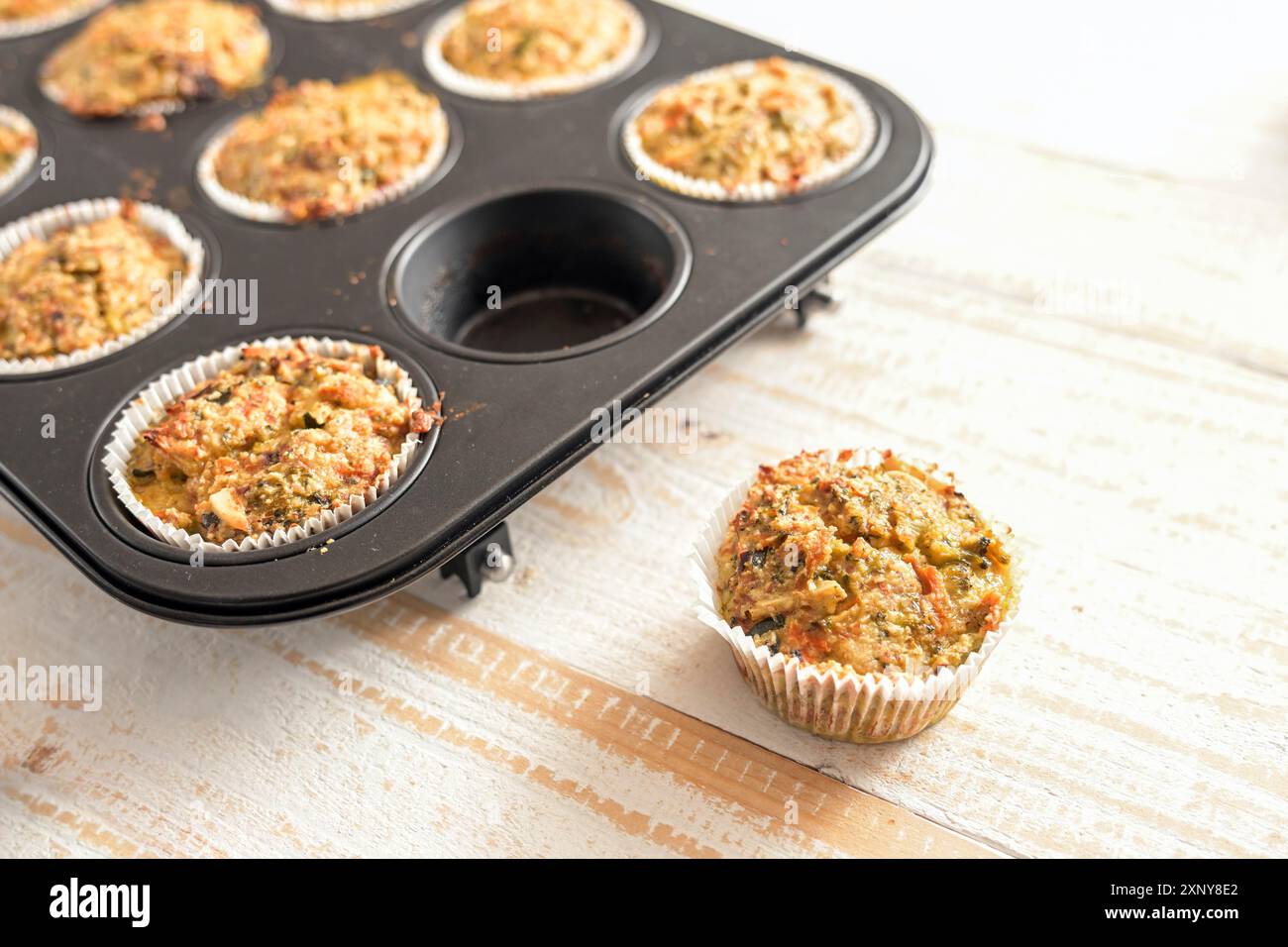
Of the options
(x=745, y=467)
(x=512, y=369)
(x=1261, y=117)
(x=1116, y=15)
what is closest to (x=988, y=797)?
(x=745, y=467)

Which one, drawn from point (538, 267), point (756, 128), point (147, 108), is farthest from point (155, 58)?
point (756, 128)

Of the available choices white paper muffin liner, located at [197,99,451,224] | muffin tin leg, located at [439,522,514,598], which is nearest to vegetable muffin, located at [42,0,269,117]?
white paper muffin liner, located at [197,99,451,224]

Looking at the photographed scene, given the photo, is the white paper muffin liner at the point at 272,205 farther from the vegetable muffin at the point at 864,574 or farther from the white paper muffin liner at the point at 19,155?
the vegetable muffin at the point at 864,574

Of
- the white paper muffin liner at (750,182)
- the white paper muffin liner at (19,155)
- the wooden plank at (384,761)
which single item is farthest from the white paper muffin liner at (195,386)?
the white paper muffin liner at (19,155)

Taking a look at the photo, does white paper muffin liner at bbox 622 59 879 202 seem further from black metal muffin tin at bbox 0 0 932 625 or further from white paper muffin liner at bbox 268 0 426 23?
white paper muffin liner at bbox 268 0 426 23

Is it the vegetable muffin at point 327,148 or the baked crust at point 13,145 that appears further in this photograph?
the baked crust at point 13,145

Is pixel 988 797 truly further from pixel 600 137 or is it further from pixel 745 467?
pixel 600 137
